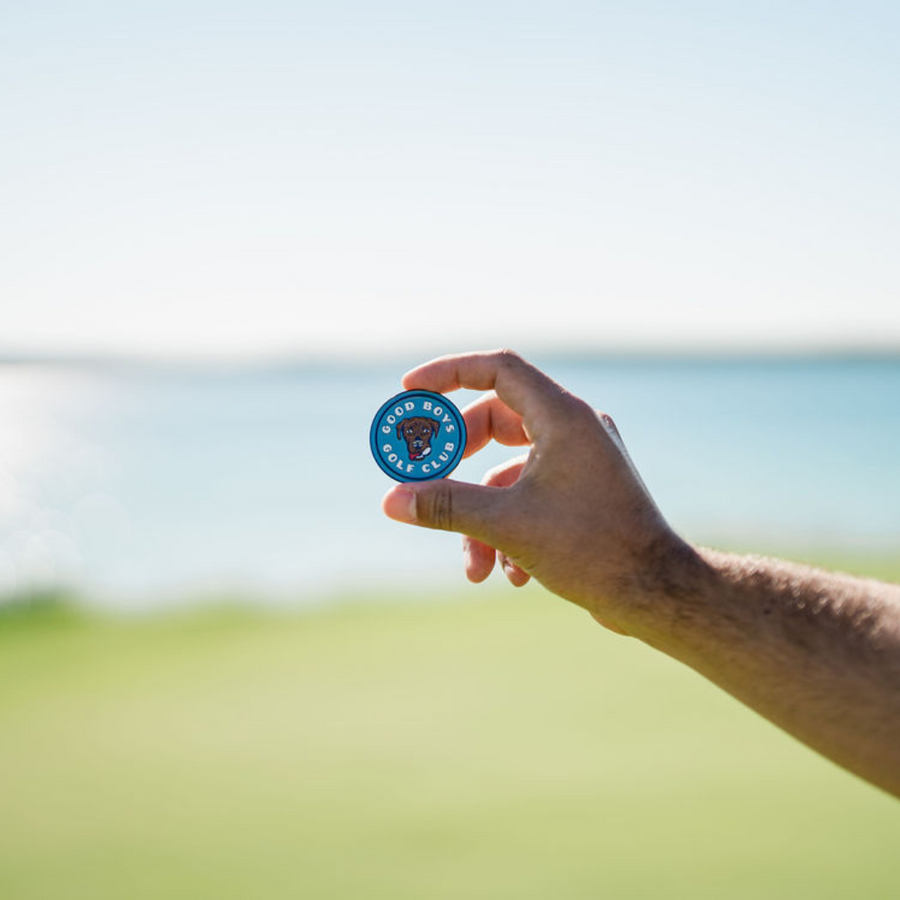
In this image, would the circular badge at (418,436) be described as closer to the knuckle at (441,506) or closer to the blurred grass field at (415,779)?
the knuckle at (441,506)

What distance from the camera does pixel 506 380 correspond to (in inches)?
83.6

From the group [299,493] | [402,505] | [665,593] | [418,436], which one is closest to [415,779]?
[418,436]

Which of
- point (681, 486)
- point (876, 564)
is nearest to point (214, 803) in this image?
point (876, 564)

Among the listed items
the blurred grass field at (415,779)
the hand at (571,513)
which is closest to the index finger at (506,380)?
the hand at (571,513)

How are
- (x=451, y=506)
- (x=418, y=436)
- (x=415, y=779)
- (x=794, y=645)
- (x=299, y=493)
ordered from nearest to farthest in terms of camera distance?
(x=794, y=645) → (x=451, y=506) → (x=418, y=436) → (x=415, y=779) → (x=299, y=493)

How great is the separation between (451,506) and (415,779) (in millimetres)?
2949

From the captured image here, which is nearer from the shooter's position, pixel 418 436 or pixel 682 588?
pixel 682 588

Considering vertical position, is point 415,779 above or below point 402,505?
below

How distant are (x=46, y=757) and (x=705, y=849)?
316 cm

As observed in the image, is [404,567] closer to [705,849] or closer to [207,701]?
[207,701]

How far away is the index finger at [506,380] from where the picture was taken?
2.05 meters

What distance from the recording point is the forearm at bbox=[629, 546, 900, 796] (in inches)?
73.2

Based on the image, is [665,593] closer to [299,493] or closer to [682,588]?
[682,588]

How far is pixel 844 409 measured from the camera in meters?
35.0
